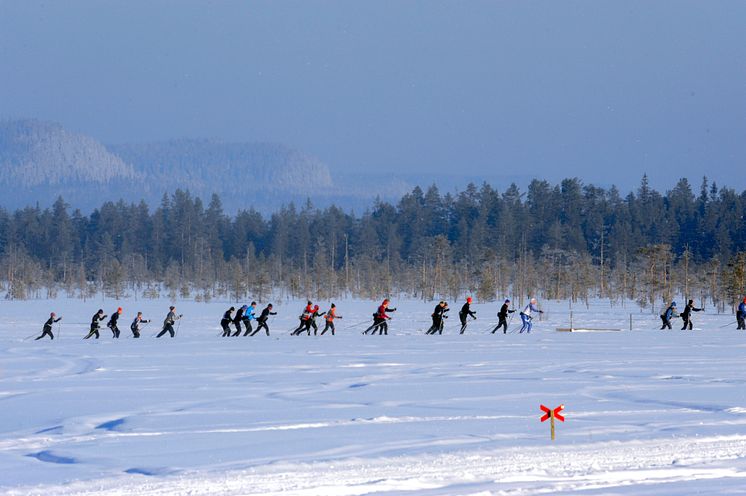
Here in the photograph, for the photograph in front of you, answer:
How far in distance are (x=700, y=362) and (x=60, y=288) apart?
90950 mm

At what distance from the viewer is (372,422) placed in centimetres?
1241

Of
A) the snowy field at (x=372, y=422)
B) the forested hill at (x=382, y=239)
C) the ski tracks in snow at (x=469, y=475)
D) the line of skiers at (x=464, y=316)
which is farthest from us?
the forested hill at (x=382, y=239)

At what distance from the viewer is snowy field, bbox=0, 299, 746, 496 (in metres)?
8.97

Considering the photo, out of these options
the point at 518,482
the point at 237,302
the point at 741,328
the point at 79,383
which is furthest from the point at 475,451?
the point at 237,302

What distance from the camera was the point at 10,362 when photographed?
2298 cm

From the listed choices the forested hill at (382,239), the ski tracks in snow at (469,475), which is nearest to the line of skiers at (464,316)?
the ski tracks in snow at (469,475)

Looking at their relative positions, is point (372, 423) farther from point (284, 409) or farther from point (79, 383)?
point (79, 383)

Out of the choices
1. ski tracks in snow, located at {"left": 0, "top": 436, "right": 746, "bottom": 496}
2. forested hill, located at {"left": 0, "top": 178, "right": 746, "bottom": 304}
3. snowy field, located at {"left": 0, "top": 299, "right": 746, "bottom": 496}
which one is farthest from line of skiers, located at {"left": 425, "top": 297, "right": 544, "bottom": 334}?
forested hill, located at {"left": 0, "top": 178, "right": 746, "bottom": 304}

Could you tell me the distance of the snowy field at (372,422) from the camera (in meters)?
8.97

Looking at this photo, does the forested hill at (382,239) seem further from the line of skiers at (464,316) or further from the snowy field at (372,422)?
the snowy field at (372,422)

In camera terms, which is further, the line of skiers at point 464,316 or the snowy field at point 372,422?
the line of skiers at point 464,316

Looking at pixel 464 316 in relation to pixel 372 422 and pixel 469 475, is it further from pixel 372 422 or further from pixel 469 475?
pixel 469 475

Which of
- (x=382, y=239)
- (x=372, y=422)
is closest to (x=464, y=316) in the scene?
(x=372, y=422)

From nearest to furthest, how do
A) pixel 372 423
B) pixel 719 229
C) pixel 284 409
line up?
pixel 372 423, pixel 284 409, pixel 719 229
